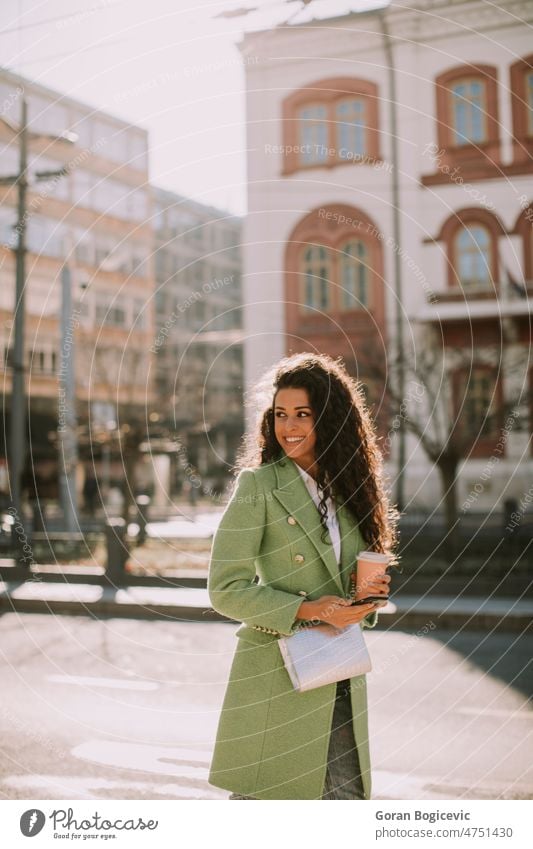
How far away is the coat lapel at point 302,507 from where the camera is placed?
3.27 meters

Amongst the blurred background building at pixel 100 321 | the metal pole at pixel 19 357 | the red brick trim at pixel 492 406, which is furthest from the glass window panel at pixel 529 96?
the metal pole at pixel 19 357

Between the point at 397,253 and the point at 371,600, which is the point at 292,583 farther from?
the point at 397,253

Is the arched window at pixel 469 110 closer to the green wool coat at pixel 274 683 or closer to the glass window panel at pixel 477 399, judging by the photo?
the glass window panel at pixel 477 399

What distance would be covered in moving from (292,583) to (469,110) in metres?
20.9

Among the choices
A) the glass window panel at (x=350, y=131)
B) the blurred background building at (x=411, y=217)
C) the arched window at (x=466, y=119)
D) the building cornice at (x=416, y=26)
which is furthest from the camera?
the glass window panel at (x=350, y=131)

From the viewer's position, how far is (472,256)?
81.5 ft

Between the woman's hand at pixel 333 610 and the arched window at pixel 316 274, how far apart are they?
20.4 meters

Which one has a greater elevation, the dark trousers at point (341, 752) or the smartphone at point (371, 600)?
the smartphone at point (371, 600)

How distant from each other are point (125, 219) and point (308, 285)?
7899 millimetres

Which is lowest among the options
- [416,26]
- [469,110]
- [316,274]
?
[316,274]

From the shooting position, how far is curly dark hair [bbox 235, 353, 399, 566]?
341 cm

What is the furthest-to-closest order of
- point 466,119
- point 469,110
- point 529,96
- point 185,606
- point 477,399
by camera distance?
point 477,399, point 466,119, point 469,110, point 529,96, point 185,606

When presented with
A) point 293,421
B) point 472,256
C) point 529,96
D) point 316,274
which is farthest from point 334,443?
point 472,256

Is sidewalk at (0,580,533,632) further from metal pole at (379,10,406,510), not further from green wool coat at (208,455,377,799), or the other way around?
green wool coat at (208,455,377,799)
